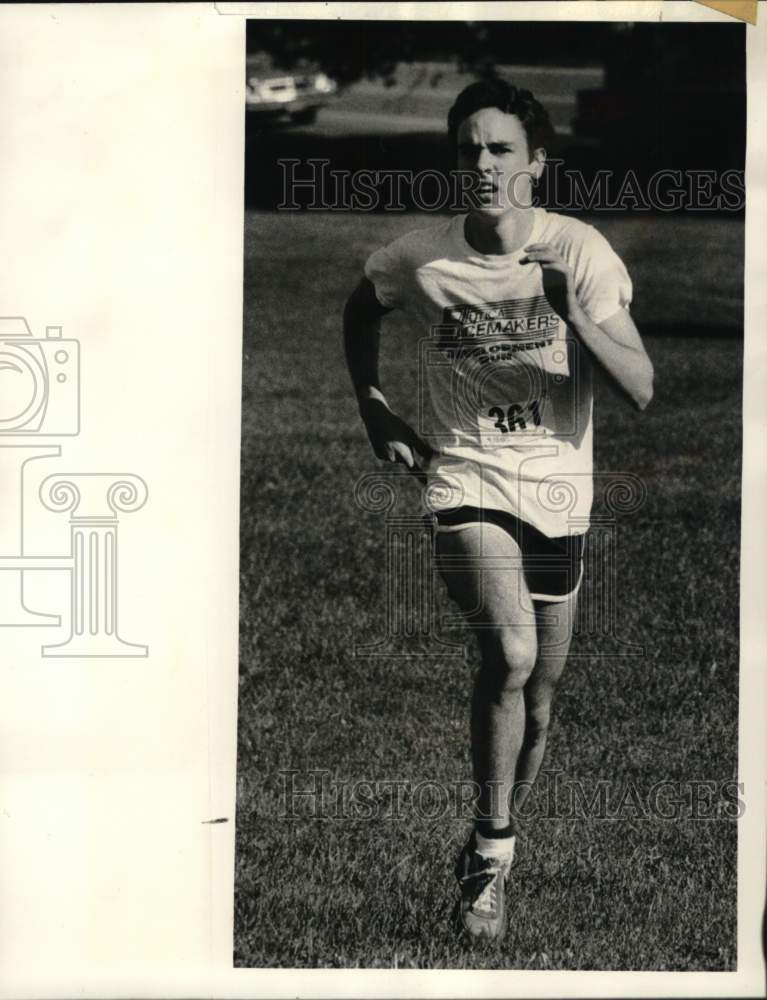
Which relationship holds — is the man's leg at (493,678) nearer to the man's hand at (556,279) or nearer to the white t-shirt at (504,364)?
the white t-shirt at (504,364)

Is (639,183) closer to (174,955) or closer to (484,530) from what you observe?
(484,530)

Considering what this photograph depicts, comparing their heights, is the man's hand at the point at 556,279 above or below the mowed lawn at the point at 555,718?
above

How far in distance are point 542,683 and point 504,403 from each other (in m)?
0.69

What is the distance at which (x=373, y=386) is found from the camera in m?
3.62

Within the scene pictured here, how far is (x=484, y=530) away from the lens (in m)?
3.56

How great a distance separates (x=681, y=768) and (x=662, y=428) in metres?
0.84

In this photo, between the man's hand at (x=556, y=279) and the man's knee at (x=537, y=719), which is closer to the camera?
the man's hand at (x=556, y=279)

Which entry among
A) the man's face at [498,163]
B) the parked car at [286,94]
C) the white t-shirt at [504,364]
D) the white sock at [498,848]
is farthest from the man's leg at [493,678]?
the parked car at [286,94]

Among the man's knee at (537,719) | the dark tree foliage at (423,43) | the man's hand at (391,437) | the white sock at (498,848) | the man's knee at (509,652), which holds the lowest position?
the white sock at (498,848)

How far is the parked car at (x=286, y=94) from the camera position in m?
3.53

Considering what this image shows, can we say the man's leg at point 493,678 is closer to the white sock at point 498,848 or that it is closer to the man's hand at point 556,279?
the white sock at point 498,848

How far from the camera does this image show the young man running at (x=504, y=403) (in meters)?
3.52

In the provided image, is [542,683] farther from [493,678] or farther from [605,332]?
[605,332]

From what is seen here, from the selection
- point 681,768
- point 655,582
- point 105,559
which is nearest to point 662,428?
point 655,582
